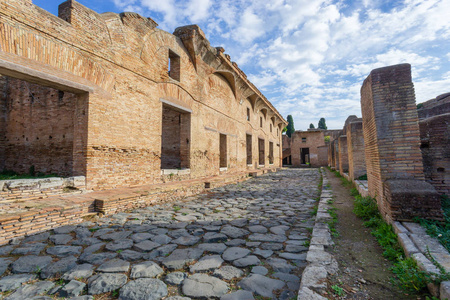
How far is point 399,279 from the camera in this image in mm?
1989

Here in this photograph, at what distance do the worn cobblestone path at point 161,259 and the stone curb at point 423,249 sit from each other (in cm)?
100

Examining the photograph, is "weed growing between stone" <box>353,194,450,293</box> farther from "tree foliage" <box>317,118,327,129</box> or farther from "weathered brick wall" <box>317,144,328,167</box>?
"tree foliage" <box>317,118,327,129</box>

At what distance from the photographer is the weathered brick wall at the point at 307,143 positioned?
26109mm

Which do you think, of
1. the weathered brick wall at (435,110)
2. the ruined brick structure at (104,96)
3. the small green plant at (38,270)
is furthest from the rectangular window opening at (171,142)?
the weathered brick wall at (435,110)

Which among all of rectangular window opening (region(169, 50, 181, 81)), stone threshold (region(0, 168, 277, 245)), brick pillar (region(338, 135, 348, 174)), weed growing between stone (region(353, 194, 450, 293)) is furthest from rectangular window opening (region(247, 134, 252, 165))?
weed growing between stone (region(353, 194, 450, 293))

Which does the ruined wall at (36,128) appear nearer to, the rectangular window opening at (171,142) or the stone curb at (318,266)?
the rectangular window opening at (171,142)

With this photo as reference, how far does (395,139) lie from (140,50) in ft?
21.3

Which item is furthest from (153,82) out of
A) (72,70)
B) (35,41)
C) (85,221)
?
(85,221)

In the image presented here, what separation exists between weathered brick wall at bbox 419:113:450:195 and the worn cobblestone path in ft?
6.59

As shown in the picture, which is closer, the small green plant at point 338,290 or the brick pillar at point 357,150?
the small green plant at point 338,290

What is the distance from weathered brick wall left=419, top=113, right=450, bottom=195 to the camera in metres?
3.46

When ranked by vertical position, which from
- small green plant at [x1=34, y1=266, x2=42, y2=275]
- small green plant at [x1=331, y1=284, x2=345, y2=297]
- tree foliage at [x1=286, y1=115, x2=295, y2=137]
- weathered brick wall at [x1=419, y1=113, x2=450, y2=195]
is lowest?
small green plant at [x1=331, y1=284, x2=345, y2=297]

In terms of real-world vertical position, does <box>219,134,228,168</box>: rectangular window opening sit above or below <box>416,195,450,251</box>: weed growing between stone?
above

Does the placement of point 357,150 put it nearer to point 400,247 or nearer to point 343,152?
point 343,152
